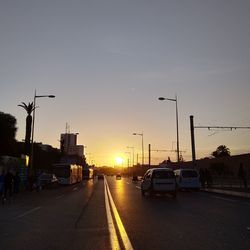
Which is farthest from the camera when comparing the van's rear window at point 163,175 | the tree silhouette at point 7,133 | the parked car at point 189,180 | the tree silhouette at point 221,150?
the tree silhouette at point 221,150

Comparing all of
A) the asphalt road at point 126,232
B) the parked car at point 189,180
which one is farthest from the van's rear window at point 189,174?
the asphalt road at point 126,232

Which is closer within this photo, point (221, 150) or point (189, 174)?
point (189, 174)

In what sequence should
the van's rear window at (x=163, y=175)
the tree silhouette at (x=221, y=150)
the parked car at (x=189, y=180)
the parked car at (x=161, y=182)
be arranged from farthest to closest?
the tree silhouette at (x=221, y=150)
the parked car at (x=189, y=180)
the van's rear window at (x=163, y=175)
the parked car at (x=161, y=182)


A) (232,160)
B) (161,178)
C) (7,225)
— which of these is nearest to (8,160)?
(161,178)

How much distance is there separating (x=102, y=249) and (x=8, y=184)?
18.4 m

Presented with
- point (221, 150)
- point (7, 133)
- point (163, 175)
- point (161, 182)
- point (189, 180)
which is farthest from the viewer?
point (221, 150)

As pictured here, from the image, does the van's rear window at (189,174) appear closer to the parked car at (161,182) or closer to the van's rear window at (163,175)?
the parked car at (161,182)

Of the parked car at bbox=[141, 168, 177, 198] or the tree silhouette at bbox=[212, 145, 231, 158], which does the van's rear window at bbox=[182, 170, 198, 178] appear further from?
the tree silhouette at bbox=[212, 145, 231, 158]

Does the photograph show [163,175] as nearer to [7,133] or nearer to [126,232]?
[126,232]

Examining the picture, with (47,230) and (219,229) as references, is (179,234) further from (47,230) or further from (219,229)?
(47,230)

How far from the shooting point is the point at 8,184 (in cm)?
2639

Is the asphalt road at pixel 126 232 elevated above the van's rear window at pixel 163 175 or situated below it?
below

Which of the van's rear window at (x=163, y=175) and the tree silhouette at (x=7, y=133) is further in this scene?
the tree silhouette at (x=7, y=133)

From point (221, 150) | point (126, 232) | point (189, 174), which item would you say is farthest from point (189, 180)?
point (221, 150)
